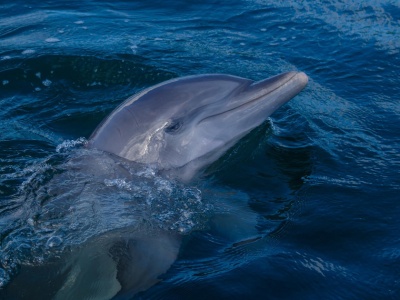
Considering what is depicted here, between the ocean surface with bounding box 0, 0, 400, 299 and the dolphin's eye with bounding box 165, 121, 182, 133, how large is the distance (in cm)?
63

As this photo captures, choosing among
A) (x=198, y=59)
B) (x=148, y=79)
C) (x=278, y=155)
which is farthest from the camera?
(x=198, y=59)

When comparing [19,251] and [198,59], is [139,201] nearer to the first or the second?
[19,251]

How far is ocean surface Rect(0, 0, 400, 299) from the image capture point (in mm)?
6320

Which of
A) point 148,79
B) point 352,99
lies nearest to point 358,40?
point 352,99

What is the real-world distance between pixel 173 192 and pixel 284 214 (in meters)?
1.41

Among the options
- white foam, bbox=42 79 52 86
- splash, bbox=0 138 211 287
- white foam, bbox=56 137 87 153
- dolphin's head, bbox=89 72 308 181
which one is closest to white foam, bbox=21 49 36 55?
white foam, bbox=42 79 52 86

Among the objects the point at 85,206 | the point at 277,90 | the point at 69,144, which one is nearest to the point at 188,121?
the point at 277,90

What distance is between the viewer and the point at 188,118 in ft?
25.4

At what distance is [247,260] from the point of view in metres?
6.51

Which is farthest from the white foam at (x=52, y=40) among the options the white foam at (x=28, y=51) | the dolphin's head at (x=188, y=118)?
the dolphin's head at (x=188, y=118)

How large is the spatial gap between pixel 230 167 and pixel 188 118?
42.3 inches

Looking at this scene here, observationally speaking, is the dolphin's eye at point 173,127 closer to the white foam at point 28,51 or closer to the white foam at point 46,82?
the white foam at point 46,82

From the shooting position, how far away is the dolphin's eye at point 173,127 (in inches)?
302

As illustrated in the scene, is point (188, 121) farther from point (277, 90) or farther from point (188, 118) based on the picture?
point (277, 90)
